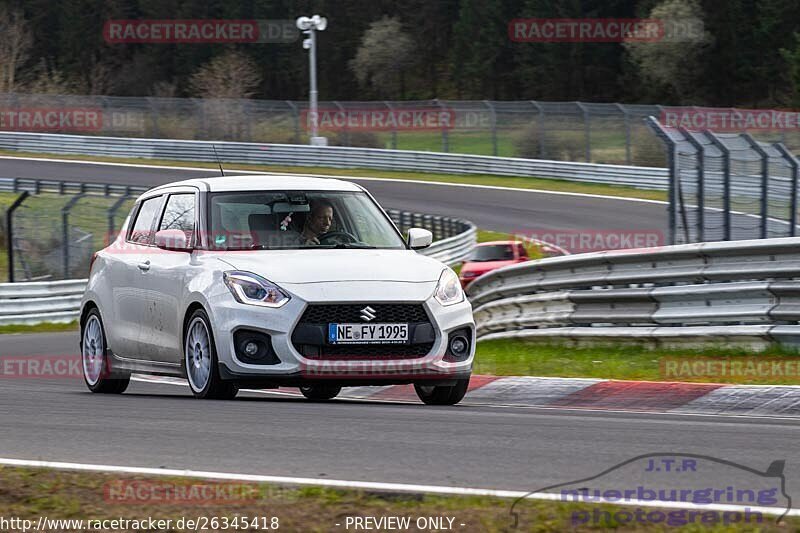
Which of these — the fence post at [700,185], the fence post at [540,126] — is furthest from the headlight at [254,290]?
the fence post at [540,126]

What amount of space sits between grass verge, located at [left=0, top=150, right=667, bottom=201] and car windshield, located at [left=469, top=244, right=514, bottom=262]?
1352 cm

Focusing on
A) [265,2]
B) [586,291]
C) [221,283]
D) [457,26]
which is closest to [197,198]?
[221,283]

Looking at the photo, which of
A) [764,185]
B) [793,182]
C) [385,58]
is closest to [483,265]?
[764,185]

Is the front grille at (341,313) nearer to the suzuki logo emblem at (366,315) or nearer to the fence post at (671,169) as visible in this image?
the suzuki logo emblem at (366,315)

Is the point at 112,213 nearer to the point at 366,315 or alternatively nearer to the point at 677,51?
the point at 366,315

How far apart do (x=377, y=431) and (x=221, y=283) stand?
2.31 metres

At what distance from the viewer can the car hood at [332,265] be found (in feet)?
29.7

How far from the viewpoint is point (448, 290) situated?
30.7 feet

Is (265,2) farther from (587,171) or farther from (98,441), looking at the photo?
(98,441)

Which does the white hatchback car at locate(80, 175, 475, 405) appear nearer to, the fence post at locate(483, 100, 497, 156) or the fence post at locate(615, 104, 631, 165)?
the fence post at locate(615, 104, 631, 165)

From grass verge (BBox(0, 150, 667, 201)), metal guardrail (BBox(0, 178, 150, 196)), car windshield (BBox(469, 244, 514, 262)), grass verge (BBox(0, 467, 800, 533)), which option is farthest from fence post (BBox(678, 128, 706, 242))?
metal guardrail (BBox(0, 178, 150, 196))

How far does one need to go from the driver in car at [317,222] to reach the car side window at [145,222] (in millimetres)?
1406

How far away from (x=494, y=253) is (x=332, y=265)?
19.6 meters

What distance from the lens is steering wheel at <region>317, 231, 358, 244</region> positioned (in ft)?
32.5
